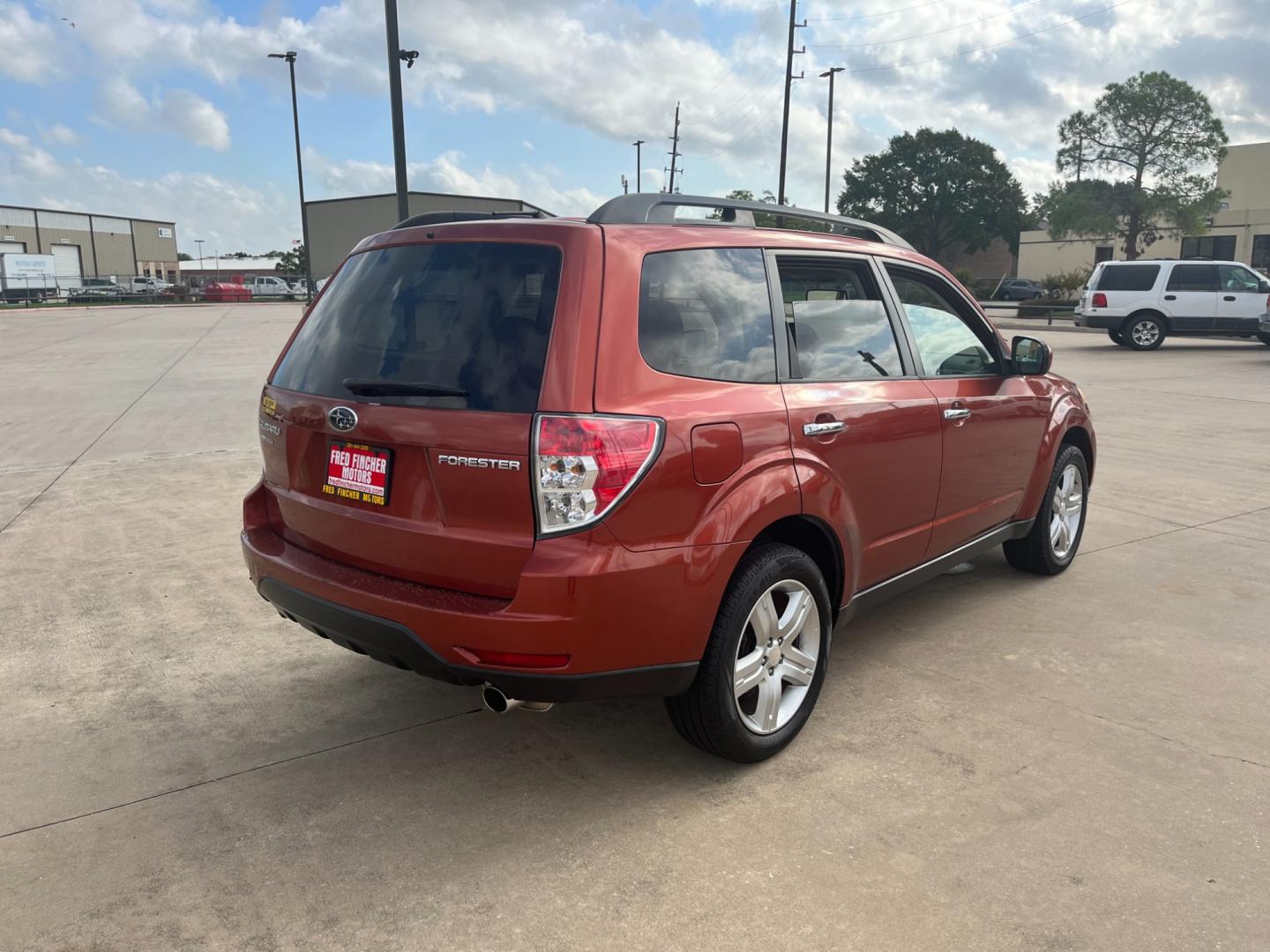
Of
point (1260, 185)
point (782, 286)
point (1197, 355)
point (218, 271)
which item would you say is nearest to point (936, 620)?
point (782, 286)

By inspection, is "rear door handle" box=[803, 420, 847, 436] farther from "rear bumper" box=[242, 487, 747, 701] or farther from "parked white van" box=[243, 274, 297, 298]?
"parked white van" box=[243, 274, 297, 298]

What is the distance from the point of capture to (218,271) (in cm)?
11819

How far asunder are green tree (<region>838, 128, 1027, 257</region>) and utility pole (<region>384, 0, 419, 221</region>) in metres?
75.9

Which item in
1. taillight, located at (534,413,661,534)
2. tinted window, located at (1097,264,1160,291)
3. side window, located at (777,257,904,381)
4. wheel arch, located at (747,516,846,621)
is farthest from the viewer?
tinted window, located at (1097,264,1160,291)

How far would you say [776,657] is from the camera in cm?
329

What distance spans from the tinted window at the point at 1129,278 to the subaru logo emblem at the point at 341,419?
2108 centimetres

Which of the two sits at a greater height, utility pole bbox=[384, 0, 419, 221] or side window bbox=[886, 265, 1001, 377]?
utility pole bbox=[384, 0, 419, 221]

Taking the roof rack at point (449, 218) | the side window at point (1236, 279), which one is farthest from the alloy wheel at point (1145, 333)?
the roof rack at point (449, 218)

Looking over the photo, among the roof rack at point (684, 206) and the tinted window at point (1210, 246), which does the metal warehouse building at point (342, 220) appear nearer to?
the tinted window at point (1210, 246)

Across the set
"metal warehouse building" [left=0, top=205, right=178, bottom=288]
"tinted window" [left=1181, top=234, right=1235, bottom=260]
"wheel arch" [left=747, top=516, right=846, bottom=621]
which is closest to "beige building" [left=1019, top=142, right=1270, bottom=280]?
"tinted window" [left=1181, top=234, right=1235, bottom=260]

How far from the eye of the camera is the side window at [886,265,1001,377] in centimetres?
412

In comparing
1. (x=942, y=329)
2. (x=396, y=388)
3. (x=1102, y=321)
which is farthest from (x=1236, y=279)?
(x=396, y=388)

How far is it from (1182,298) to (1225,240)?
125 ft

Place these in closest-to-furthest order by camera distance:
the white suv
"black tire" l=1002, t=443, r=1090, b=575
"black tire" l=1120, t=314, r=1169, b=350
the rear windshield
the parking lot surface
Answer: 1. the parking lot surface
2. the rear windshield
3. "black tire" l=1002, t=443, r=1090, b=575
4. the white suv
5. "black tire" l=1120, t=314, r=1169, b=350
